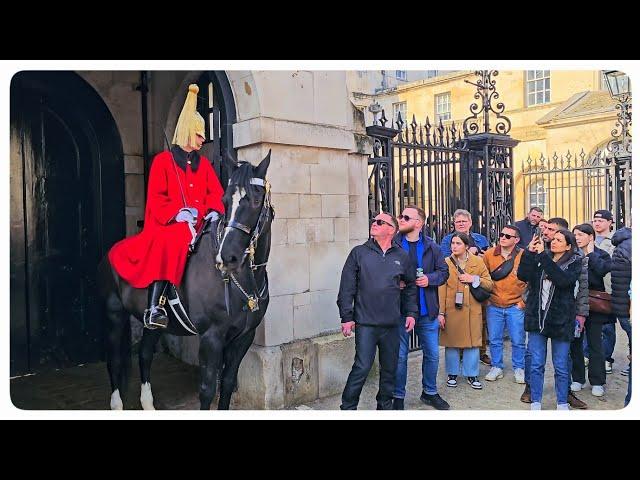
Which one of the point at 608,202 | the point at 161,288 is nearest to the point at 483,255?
the point at 161,288

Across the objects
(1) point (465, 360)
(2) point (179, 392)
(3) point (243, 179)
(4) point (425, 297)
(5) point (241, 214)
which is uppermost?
(3) point (243, 179)

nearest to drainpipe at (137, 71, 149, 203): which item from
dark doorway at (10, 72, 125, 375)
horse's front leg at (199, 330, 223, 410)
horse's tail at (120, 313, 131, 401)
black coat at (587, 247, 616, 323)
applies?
dark doorway at (10, 72, 125, 375)

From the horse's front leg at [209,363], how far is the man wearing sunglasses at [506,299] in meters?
2.89

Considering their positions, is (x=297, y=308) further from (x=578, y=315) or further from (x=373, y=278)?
(x=578, y=315)

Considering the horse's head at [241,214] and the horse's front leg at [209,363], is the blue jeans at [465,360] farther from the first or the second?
the horse's head at [241,214]

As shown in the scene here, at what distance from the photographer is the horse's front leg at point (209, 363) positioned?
4043 millimetres

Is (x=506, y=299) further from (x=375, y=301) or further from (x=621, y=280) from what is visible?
(x=375, y=301)

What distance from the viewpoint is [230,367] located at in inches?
169

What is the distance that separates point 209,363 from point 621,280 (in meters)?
3.59

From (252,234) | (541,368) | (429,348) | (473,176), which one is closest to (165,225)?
(252,234)

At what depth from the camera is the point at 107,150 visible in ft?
20.2

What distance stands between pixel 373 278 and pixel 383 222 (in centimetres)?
43

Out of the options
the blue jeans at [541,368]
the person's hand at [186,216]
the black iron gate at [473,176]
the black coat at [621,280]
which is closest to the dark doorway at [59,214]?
the person's hand at [186,216]

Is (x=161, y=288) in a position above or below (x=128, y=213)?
below
